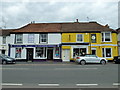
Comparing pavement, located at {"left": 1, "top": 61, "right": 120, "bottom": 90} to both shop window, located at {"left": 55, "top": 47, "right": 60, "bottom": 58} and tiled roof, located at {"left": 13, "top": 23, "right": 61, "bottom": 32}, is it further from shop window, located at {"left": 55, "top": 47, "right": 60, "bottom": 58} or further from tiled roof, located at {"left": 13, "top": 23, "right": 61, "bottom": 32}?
tiled roof, located at {"left": 13, "top": 23, "right": 61, "bottom": 32}

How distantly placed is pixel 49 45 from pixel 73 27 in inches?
226

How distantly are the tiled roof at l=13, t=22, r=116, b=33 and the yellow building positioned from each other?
44cm

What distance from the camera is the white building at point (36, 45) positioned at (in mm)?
25000

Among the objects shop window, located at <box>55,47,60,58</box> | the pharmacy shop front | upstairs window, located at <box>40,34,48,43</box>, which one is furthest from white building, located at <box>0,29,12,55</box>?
shop window, located at <box>55,47,60,58</box>

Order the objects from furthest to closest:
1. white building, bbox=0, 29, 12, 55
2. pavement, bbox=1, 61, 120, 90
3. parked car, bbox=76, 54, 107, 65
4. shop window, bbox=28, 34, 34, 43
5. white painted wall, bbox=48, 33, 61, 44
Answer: white building, bbox=0, 29, 12, 55 < shop window, bbox=28, 34, 34, 43 < white painted wall, bbox=48, 33, 61, 44 < parked car, bbox=76, 54, 107, 65 < pavement, bbox=1, 61, 120, 90

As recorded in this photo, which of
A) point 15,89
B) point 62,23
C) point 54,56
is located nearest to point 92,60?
point 54,56

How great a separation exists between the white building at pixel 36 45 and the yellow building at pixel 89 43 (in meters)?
1.39

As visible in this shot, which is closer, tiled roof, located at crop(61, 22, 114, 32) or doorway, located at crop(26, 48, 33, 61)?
tiled roof, located at crop(61, 22, 114, 32)

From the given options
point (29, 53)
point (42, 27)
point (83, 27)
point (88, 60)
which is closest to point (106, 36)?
point (83, 27)

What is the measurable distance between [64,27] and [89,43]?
19.0 feet

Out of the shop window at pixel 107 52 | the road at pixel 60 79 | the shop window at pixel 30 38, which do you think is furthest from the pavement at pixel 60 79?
the shop window at pixel 30 38

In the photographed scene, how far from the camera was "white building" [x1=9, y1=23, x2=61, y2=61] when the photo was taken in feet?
82.0

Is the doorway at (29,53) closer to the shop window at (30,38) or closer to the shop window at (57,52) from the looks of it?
the shop window at (30,38)

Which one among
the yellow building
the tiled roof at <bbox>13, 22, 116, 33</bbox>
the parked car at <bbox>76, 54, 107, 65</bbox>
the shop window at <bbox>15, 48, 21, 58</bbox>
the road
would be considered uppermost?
the tiled roof at <bbox>13, 22, 116, 33</bbox>
